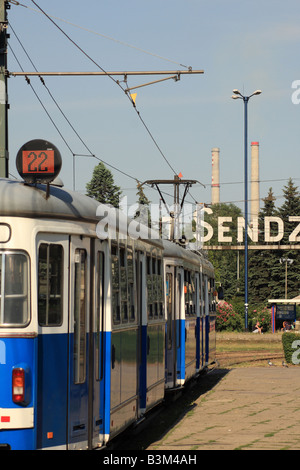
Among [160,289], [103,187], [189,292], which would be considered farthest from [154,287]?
[103,187]

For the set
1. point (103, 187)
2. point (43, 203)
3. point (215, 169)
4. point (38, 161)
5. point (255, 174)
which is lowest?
point (43, 203)

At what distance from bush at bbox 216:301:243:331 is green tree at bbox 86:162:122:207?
3851 centimetres

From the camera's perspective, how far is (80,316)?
29.7 feet

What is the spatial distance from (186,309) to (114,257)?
7.73m

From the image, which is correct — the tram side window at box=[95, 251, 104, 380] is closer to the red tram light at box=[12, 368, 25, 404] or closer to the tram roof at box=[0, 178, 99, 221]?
the tram roof at box=[0, 178, 99, 221]

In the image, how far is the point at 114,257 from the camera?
10.3 meters

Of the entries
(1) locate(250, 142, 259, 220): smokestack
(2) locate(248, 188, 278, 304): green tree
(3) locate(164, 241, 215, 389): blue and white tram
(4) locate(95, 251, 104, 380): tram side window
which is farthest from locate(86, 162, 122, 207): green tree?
(4) locate(95, 251, 104, 380): tram side window

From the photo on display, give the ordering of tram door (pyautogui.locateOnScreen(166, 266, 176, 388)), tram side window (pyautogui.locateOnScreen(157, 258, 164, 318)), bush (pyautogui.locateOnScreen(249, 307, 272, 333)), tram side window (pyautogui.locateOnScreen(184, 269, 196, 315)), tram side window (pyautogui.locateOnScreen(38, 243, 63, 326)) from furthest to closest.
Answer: bush (pyautogui.locateOnScreen(249, 307, 272, 333)) < tram side window (pyautogui.locateOnScreen(184, 269, 196, 315)) < tram door (pyautogui.locateOnScreen(166, 266, 176, 388)) < tram side window (pyautogui.locateOnScreen(157, 258, 164, 318)) < tram side window (pyautogui.locateOnScreen(38, 243, 63, 326))

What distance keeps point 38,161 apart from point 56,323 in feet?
5.01

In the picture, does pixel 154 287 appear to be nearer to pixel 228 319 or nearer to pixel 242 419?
pixel 242 419

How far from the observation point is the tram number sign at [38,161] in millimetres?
8924

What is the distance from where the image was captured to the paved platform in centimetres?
1187

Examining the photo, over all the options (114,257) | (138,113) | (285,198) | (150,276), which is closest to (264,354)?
(138,113)
